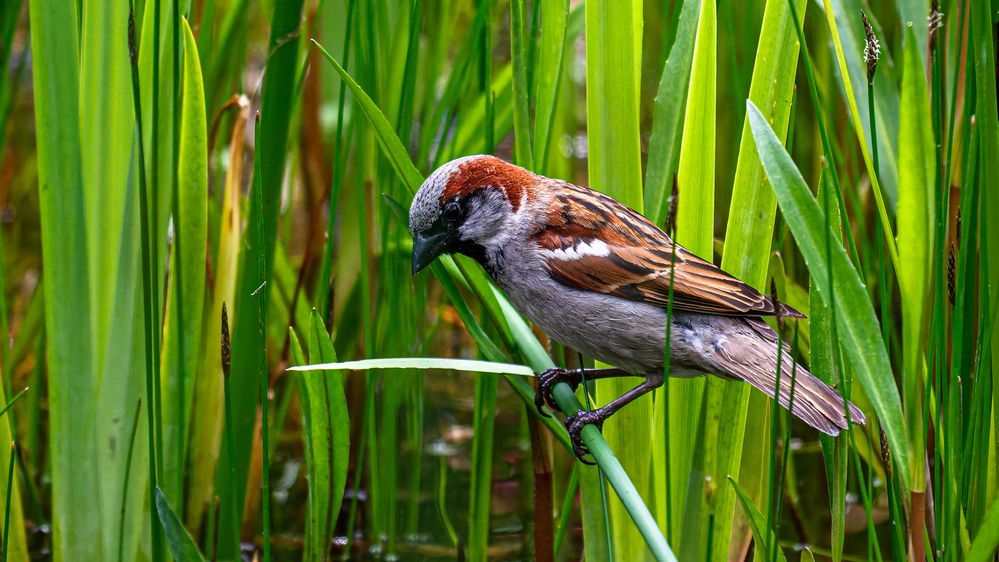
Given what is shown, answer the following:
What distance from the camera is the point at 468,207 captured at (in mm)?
2359

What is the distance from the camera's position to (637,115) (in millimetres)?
2107

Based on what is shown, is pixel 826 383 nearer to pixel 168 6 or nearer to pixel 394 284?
pixel 394 284

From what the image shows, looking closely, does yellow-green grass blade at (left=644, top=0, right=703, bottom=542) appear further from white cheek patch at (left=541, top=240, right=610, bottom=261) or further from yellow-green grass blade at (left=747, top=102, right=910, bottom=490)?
yellow-green grass blade at (left=747, top=102, right=910, bottom=490)

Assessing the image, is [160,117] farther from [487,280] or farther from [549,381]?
[549,381]

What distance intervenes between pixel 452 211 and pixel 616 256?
0.39m

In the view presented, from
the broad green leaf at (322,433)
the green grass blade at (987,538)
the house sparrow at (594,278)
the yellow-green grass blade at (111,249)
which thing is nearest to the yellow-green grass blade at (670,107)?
the house sparrow at (594,278)

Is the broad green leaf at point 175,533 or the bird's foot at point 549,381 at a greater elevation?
the bird's foot at point 549,381

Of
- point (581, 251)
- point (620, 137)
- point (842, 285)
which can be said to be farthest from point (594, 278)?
point (842, 285)

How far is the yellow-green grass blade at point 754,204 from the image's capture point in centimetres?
204

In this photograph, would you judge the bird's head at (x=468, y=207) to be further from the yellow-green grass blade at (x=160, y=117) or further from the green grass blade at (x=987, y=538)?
the green grass blade at (x=987, y=538)

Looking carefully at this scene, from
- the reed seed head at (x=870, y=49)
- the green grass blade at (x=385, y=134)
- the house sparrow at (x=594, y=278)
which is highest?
the reed seed head at (x=870, y=49)

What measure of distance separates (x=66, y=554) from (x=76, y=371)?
406 mm

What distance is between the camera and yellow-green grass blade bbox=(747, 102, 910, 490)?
5.12 feet

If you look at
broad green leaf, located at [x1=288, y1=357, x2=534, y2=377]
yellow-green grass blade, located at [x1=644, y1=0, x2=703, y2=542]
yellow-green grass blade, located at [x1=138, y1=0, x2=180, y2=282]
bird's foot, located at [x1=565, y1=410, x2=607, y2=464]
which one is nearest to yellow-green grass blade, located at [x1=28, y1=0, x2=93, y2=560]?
yellow-green grass blade, located at [x1=138, y1=0, x2=180, y2=282]
